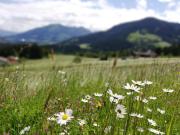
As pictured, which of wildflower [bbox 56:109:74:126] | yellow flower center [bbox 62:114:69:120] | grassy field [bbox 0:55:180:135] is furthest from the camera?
grassy field [bbox 0:55:180:135]

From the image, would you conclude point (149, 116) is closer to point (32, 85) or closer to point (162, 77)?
point (162, 77)

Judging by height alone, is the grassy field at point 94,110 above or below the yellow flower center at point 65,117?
below

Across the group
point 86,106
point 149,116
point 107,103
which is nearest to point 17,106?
point 86,106

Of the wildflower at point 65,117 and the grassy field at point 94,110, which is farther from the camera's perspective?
the grassy field at point 94,110

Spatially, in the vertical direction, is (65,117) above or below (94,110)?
above

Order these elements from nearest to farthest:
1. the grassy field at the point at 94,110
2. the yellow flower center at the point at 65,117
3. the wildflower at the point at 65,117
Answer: the wildflower at the point at 65,117 → the yellow flower center at the point at 65,117 → the grassy field at the point at 94,110

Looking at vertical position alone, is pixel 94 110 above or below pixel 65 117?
below

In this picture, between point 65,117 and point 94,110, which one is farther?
point 94,110

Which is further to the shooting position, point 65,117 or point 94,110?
point 94,110

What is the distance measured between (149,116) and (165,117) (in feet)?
1.04

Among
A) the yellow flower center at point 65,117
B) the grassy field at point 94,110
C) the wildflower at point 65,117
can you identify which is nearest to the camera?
the wildflower at point 65,117

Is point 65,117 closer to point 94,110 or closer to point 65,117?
point 65,117

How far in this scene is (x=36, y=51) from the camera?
117875mm

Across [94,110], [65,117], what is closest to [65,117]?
[65,117]
